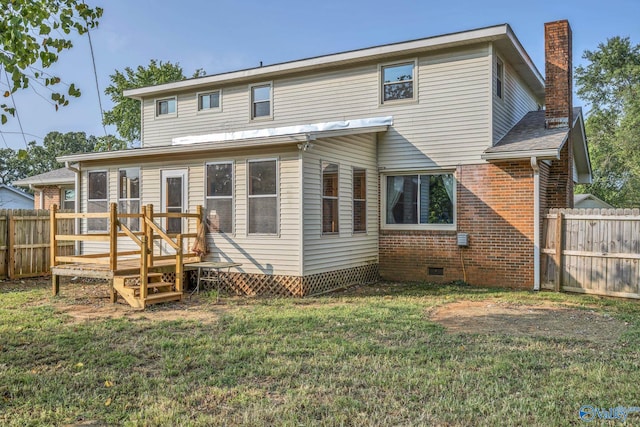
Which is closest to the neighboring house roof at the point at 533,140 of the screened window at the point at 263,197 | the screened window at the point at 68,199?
the screened window at the point at 263,197

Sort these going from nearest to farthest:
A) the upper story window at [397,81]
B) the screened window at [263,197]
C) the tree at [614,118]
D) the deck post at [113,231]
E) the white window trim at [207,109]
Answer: the deck post at [113,231] → the screened window at [263,197] → the upper story window at [397,81] → the white window trim at [207,109] → the tree at [614,118]

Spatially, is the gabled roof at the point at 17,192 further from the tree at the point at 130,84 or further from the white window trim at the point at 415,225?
the white window trim at the point at 415,225

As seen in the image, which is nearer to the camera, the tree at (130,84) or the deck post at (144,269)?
the deck post at (144,269)

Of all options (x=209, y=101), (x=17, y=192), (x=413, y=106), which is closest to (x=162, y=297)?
(x=413, y=106)

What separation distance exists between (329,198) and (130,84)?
83.6 feet

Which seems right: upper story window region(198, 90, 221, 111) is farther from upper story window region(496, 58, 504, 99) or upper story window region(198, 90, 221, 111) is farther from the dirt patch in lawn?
the dirt patch in lawn

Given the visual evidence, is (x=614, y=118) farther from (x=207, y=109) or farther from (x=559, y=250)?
(x=207, y=109)

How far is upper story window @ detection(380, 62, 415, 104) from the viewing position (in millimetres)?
11734

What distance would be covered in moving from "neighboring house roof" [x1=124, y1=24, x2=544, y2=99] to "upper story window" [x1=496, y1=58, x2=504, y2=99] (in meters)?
0.24

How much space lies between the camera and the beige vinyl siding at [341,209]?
9508 millimetres

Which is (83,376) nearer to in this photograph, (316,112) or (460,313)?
(460,313)

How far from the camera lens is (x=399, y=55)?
11.7 m

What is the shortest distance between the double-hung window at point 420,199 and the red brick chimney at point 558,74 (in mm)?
2984

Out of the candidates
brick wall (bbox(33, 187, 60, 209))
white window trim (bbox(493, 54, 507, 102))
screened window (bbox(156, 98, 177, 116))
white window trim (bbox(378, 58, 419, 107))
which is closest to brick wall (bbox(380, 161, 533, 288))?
white window trim (bbox(493, 54, 507, 102))
